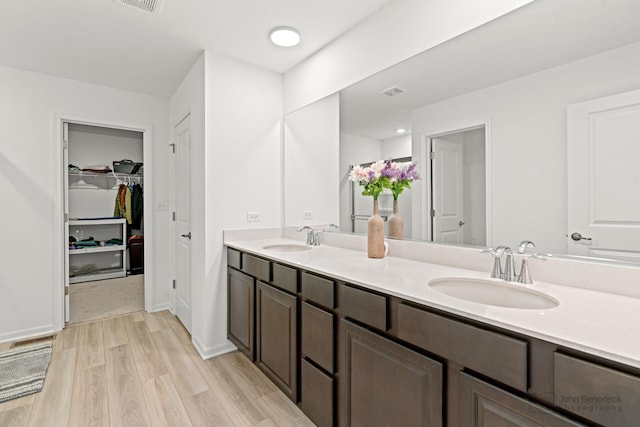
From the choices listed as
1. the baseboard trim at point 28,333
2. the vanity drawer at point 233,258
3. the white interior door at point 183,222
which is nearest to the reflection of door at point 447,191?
the vanity drawer at point 233,258

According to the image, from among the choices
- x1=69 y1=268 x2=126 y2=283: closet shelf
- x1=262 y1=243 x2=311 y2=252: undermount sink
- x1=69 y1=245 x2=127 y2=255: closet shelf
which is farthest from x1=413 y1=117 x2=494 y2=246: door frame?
x1=69 y1=268 x2=126 y2=283: closet shelf

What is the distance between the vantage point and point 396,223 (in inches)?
74.4

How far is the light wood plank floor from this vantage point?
5.63 feet

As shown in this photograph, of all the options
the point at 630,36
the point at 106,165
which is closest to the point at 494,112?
the point at 630,36

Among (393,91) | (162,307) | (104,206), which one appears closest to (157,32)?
(393,91)

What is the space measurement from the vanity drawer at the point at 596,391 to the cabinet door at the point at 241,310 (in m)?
1.70

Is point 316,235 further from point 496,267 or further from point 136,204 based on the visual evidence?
point 136,204

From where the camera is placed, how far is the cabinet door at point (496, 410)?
75cm

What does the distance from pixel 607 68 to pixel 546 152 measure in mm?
328

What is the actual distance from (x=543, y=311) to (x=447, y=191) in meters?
0.84

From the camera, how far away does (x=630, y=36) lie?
105cm

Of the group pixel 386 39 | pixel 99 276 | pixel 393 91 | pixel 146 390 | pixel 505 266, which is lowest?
pixel 146 390

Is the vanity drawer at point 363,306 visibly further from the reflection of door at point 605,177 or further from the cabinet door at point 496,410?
the reflection of door at point 605,177

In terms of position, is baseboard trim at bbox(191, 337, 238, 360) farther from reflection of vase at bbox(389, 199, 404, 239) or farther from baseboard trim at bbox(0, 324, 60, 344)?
reflection of vase at bbox(389, 199, 404, 239)
